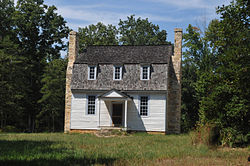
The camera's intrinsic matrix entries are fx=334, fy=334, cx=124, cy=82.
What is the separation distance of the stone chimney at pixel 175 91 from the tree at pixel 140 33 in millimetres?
16609

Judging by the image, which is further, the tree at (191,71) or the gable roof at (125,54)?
the tree at (191,71)

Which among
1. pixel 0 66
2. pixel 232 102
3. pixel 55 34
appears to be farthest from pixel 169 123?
pixel 55 34

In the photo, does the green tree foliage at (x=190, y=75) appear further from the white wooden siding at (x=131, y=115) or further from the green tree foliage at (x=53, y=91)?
the green tree foliage at (x=53, y=91)

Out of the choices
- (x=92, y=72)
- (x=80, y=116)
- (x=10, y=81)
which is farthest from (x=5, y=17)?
(x=80, y=116)

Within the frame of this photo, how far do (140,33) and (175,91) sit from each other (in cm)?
2085

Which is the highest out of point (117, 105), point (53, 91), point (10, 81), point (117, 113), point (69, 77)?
point (69, 77)

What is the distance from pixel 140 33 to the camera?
162ft

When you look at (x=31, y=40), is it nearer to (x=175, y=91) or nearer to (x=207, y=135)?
(x=175, y=91)

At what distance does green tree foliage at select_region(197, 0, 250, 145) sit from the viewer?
1419 cm

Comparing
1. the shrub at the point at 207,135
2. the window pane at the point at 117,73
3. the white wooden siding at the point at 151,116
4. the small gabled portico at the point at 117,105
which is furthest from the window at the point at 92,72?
the shrub at the point at 207,135

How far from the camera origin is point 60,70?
122 ft

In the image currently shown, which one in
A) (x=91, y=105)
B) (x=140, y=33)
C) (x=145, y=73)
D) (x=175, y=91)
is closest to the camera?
(x=145, y=73)

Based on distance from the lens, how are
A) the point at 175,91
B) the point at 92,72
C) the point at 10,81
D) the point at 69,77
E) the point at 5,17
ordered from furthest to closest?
the point at 5,17
the point at 10,81
the point at 69,77
the point at 175,91
the point at 92,72

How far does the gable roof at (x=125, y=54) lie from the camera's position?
29953 millimetres
